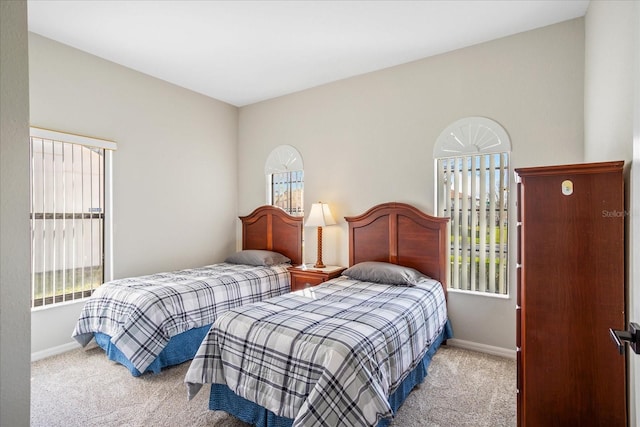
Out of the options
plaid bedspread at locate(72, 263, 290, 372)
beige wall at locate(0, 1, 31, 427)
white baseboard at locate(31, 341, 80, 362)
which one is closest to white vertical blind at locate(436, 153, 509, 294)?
plaid bedspread at locate(72, 263, 290, 372)

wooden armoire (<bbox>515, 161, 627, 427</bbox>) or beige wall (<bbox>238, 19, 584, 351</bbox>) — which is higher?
beige wall (<bbox>238, 19, 584, 351</bbox>)

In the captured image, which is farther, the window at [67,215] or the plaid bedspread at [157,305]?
the window at [67,215]

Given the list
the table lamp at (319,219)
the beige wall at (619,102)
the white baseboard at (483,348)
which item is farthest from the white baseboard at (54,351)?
the beige wall at (619,102)

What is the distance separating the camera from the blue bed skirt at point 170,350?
2.73 metres

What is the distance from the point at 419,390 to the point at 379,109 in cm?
274

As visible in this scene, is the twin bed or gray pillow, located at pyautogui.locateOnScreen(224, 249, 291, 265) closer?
the twin bed

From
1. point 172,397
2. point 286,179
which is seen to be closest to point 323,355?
point 172,397

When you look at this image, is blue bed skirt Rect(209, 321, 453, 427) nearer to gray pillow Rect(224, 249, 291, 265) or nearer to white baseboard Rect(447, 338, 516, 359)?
white baseboard Rect(447, 338, 516, 359)

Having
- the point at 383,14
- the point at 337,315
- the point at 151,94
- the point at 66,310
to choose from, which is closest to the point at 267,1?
the point at 383,14

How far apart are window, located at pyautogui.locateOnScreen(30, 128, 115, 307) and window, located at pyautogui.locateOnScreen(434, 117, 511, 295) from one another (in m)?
3.40

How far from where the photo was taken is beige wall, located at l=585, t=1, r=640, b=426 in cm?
104

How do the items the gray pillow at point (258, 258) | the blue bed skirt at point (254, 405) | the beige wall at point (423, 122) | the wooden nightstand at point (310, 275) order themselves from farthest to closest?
the gray pillow at point (258, 258)
the wooden nightstand at point (310, 275)
the beige wall at point (423, 122)
the blue bed skirt at point (254, 405)

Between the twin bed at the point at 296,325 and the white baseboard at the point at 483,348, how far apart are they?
201 mm

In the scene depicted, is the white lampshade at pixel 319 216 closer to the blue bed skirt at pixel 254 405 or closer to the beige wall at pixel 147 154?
the beige wall at pixel 147 154
